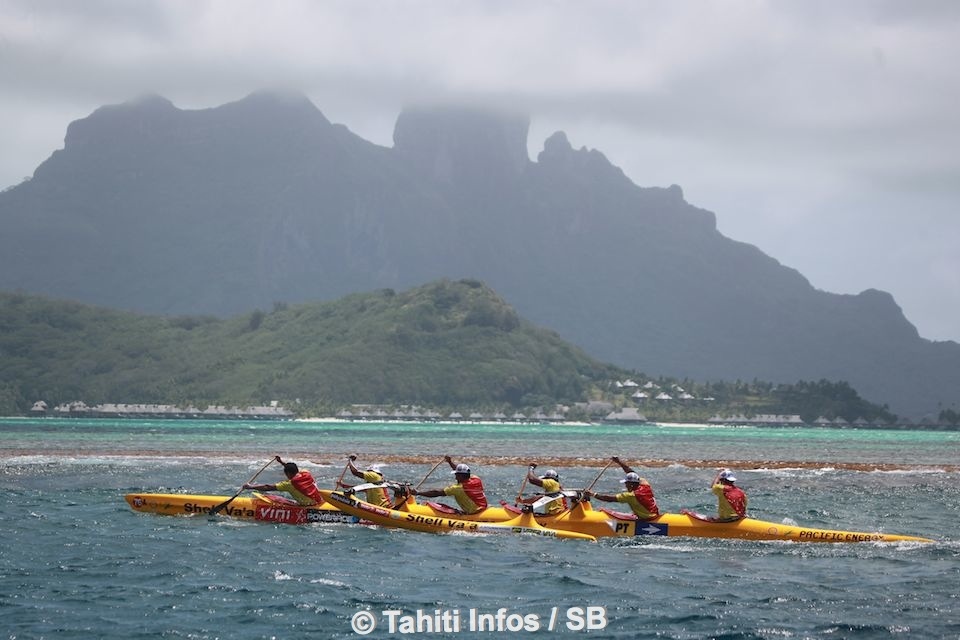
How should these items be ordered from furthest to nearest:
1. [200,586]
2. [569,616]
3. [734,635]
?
[200,586], [569,616], [734,635]

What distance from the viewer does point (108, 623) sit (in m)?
26.0

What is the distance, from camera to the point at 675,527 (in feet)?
132

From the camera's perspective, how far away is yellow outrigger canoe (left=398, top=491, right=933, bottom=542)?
39344mm

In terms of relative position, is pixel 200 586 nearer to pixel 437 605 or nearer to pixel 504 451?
pixel 437 605

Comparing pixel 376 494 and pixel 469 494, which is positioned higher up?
pixel 469 494

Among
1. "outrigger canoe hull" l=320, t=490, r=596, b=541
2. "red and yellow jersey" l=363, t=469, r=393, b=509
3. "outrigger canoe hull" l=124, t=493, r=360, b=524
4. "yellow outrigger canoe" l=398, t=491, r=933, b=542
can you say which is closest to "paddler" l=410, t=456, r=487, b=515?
"yellow outrigger canoe" l=398, t=491, r=933, b=542

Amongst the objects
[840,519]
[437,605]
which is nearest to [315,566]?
[437,605]

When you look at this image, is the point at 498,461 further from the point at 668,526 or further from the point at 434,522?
the point at 668,526

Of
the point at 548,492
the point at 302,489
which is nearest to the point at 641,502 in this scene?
the point at 548,492

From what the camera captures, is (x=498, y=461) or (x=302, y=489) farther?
(x=498, y=461)

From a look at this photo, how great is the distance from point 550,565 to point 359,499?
1126 cm

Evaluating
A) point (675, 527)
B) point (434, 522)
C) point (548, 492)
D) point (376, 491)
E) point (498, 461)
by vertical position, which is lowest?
point (498, 461)

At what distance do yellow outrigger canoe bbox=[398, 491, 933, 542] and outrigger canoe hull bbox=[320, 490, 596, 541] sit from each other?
1.21ft

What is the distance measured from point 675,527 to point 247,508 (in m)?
15.1
